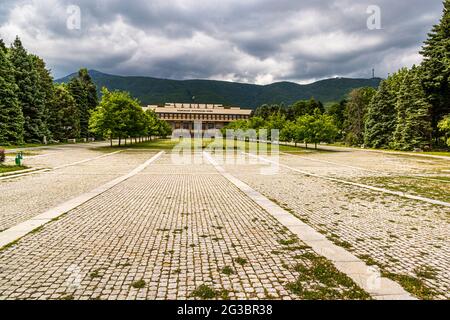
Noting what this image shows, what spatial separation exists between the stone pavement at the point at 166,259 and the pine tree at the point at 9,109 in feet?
113

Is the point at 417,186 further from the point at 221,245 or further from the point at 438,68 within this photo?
the point at 438,68

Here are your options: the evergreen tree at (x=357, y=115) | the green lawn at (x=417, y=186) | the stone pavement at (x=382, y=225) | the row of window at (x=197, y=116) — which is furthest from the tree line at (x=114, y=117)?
the row of window at (x=197, y=116)

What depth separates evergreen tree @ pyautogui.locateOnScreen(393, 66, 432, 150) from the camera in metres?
40.5

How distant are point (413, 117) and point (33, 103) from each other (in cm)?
5184

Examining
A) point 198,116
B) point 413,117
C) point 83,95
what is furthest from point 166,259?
point 198,116

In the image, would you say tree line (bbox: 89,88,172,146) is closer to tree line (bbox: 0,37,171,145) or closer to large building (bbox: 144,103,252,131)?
tree line (bbox: 0,37,171,145)

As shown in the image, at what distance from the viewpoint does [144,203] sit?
9266 millimetres

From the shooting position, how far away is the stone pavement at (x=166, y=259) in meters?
3.95

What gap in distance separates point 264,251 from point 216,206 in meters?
3.69

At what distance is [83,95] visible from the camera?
56.8 metres

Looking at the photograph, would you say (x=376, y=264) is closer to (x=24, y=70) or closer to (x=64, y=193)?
(x=64, y=193)

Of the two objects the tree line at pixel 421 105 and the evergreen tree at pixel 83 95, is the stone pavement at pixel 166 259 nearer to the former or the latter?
the tree line at pixel 421 105

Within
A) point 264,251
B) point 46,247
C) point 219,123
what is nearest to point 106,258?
point 46,247

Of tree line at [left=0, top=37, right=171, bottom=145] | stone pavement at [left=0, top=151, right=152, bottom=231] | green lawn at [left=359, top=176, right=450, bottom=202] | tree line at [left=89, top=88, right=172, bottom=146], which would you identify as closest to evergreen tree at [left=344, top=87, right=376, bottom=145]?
tree line at [left=0, top=37, right=171, bottom=145]
